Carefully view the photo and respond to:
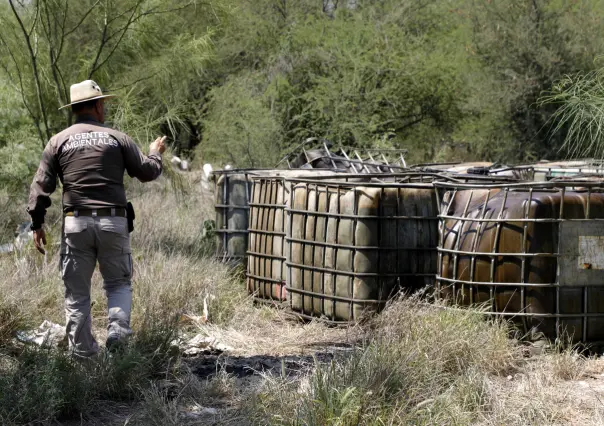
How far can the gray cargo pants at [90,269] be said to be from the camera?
6.62 m

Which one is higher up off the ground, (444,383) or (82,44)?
(82,44)

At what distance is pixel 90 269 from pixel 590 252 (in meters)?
3.68

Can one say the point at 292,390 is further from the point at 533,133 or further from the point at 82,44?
the point at 533,133

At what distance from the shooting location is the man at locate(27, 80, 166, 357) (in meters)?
6.64

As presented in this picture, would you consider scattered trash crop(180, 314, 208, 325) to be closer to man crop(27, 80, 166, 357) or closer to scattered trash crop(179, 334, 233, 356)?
scattered trash crop(179, 334, 233, 356)

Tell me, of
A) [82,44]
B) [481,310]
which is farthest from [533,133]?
[481,310]

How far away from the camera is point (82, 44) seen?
13867 millimetres

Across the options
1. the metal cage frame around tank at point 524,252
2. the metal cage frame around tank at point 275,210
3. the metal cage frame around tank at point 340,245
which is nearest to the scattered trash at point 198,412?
the metal cage frame around tank at point 524,252

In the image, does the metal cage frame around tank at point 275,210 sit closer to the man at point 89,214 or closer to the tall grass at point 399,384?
the man at point 89,214

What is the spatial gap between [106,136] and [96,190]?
41 centimetres

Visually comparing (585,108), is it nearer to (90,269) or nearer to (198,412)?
(90,269)

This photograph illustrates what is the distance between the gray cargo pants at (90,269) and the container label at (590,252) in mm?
3337

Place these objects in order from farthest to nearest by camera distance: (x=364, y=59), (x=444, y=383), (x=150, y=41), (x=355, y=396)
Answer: (x=364, y=59) < (x=150, y=41) < (x=444, y=383) < (x=355, y=396)

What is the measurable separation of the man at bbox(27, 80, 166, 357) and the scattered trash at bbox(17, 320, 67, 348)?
0.33 m
